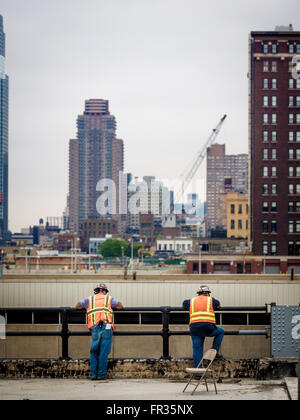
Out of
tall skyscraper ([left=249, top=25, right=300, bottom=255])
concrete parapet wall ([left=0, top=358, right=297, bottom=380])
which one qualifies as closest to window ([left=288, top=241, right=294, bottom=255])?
tall skyscraper ([left=249, top=25, right=300, bottom=255])

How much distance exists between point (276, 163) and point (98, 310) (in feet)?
325

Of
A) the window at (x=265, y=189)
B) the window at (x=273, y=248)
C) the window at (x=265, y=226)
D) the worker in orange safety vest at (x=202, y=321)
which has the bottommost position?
the window at (x=273, y=248)

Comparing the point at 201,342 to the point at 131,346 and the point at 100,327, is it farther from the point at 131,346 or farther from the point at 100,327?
the point at 131,346

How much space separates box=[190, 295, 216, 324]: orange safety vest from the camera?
10.9 m

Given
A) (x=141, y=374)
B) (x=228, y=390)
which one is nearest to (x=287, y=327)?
(x=228, y=390)

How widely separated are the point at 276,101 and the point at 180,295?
86083mm

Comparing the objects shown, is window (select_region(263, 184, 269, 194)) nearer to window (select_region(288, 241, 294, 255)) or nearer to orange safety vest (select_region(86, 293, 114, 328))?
window (select_region(288, 241, 294, 255))

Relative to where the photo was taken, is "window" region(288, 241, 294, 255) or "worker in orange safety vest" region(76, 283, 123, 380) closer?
"worker in orange safety vest" region(76, 283, 123, 380)

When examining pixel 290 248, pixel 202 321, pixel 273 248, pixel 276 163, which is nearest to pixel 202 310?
pixel 202 321

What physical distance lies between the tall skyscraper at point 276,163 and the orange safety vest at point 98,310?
96854 millimetres

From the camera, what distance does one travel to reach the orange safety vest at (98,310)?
36.6 ft

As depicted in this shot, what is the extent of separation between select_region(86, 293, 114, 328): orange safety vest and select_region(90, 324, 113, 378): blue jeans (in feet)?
0.37

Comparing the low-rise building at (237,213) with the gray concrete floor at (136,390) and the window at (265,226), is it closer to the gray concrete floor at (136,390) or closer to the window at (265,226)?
the window at (265,226)

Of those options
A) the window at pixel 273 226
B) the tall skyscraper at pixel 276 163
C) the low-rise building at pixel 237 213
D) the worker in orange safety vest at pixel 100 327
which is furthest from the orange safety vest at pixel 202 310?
the low-rise building at pixel 237 213
